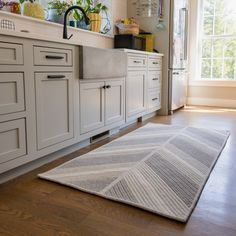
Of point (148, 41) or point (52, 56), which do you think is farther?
point (148, 41)

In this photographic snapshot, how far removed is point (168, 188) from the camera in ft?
5.12

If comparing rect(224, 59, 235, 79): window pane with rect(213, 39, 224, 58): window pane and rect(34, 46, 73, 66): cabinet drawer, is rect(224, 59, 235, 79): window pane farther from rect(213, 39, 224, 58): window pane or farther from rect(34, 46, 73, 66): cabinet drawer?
rect(34, 46, 73, 66): cabinet drawer

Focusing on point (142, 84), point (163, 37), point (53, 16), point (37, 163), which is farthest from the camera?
point (163, 37)

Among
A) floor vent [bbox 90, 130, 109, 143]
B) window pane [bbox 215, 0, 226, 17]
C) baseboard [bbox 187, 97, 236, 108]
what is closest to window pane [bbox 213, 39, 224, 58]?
window pane [bbox 215, 0, 226, 17]

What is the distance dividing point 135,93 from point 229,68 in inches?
95.7

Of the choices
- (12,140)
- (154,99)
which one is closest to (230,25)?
(154,99)

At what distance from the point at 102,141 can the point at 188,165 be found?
0.94 meters

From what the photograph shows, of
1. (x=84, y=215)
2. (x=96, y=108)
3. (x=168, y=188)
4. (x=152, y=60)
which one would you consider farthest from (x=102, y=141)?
(x=152, y=60)

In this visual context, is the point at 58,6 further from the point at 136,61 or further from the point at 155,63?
the point at 155,63

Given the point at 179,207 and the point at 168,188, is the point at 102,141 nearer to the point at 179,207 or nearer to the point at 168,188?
the point at 168,188

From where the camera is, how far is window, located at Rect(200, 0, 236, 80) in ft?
15.6

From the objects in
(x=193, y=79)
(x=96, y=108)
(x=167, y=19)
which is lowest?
(x=96, y=108)

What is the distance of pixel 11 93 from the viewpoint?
5.22ft

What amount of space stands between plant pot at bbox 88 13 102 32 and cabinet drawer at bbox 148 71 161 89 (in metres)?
0.90
